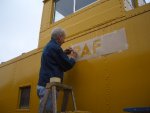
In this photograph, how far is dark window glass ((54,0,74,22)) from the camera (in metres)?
4.31

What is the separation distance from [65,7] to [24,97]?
2245 mm

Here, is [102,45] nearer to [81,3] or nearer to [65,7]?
[81,3]

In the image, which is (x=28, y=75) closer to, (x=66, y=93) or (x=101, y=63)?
(x=66, y=93)

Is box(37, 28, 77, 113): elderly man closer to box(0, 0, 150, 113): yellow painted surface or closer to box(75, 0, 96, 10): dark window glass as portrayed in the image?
box(0, 0, 150, 113): yellow painted surface

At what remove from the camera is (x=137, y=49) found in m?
2.41

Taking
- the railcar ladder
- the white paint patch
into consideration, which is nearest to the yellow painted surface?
the white paint patch

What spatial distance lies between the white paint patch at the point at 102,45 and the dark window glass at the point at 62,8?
1.42m

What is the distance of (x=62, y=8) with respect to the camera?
14.7ft

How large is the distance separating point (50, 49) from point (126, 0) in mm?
1584

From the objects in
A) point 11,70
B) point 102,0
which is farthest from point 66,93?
point 11,70

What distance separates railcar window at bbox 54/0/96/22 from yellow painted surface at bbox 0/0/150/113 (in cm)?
34

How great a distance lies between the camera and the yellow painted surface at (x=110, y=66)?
2.31 m

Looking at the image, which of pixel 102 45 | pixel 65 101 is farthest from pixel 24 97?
pixel 102 45

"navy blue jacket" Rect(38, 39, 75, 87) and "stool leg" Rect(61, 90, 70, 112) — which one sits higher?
"navy blue jacket" Rect(38, 39, 75, 87)
